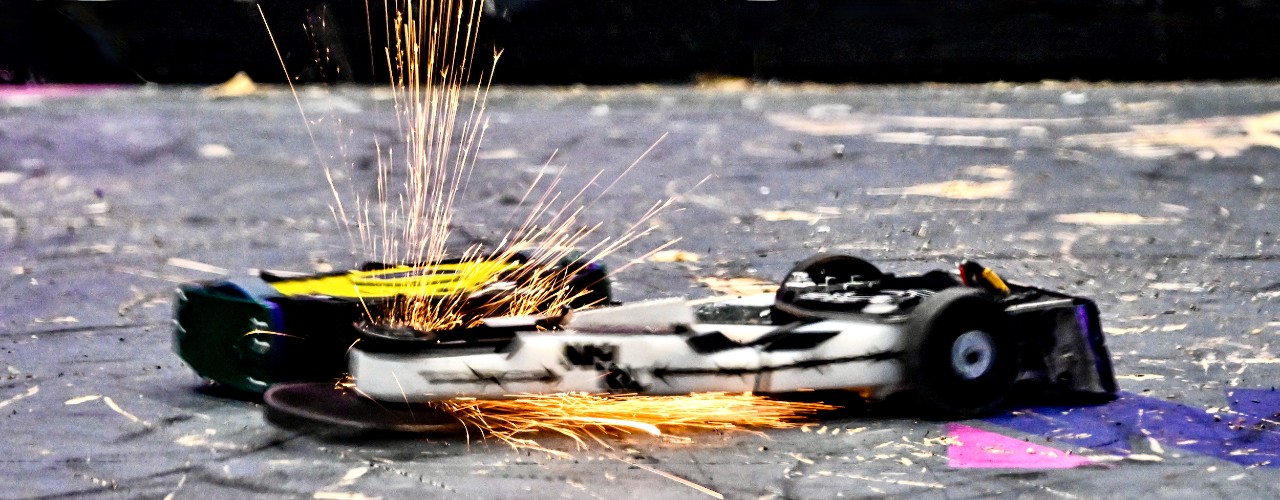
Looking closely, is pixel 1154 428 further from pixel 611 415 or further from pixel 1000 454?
pixel 611 415

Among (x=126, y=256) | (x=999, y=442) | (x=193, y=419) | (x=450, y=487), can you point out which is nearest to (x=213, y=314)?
(x=193, y=419)

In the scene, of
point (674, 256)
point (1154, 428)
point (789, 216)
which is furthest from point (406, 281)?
point (789, 216)

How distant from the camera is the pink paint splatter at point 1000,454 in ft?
10.8

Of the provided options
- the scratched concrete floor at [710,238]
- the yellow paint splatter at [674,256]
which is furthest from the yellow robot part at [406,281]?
the yellow paint splatter at [674,256]

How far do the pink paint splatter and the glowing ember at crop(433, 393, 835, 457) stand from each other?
0.39 metres

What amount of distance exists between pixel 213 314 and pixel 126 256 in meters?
2.34

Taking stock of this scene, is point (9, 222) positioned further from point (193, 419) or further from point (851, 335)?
point (851, 335)

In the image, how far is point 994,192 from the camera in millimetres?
6887

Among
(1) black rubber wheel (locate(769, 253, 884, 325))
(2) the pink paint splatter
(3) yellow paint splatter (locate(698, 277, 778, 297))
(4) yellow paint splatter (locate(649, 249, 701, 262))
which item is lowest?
(2) the pink paint splatter

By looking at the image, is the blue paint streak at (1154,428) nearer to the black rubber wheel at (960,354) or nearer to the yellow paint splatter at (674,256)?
the black rubber wheel at (960,354)

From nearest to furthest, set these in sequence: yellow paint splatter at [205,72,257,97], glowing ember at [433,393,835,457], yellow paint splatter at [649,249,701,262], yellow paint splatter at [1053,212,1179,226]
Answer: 1. glowing ember at [433,393,835,457]
2. yellow paint splatter at [649,249,701,262]
3. yellow paint splatter at [1053,212,1179,226]
4. yellow paint splatter at [205,72,257,97]

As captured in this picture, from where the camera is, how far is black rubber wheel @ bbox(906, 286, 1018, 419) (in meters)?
3.47

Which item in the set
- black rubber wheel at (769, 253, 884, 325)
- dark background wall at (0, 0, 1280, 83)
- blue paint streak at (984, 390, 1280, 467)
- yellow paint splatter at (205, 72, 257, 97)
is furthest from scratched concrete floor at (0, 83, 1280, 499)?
black rubber wheel at (769, 253, 884, 325)

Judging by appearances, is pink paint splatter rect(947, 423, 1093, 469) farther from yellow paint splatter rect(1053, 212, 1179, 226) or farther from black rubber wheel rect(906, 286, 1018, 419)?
yellow paint splatter rect(1053, 212, 1179, 226)
